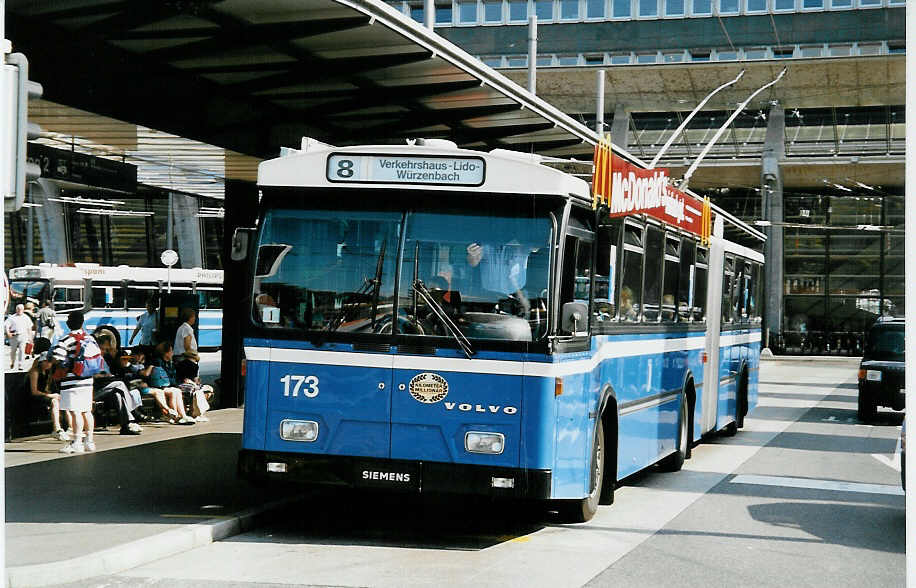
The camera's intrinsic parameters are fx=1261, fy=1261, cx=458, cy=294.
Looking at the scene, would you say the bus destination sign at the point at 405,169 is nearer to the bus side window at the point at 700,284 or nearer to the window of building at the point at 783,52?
the bus side window at the point at 700,284

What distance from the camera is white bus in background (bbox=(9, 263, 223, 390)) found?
30.0m

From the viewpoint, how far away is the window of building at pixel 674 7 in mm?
42031

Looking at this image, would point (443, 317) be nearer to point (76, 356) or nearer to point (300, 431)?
point (300, 431)

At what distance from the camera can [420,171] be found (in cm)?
928

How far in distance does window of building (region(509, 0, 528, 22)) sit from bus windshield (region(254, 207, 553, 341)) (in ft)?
92.6

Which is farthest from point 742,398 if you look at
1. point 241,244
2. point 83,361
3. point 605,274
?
point 241,244

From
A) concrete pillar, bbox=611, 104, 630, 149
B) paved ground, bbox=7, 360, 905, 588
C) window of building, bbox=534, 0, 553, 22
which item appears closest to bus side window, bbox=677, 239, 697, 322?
paved ground, bbox=7, 360, 905, 588

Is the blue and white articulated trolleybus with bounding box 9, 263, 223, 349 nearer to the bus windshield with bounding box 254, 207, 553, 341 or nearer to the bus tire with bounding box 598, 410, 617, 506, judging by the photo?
the bus tire with bounding box 598, 410, 617, 506

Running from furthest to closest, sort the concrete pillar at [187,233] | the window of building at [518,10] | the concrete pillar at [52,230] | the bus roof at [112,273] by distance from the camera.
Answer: the window of building at [518,10] < the concrete pillar at [187,233] < the bus roof at [112,273] < the concrete pillar at [52,230]

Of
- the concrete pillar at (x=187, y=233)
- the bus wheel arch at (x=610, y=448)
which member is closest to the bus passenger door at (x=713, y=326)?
the bus wheel arch at (x=610, y=448)

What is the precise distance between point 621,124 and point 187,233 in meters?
19.1

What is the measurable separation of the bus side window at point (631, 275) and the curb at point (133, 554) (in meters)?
3.67

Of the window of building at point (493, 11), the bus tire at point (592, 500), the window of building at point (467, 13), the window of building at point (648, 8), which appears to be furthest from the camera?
the window of building at point (648, 8)

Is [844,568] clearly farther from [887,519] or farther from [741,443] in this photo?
[741,443]
